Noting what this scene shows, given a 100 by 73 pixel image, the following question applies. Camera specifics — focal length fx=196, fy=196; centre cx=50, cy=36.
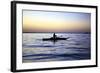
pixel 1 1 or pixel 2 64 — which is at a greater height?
pixel 1 1

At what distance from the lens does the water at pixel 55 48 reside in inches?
57.4

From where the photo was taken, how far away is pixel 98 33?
1662 millimetres

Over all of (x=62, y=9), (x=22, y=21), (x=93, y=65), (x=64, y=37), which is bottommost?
(x=93, y=65)

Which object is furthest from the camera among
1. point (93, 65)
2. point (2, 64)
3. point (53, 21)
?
point (93, 65)

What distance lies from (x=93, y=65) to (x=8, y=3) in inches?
33.4

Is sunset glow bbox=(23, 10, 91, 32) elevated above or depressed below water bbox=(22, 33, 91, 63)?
above

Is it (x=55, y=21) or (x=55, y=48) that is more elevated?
(x=55, y=21)

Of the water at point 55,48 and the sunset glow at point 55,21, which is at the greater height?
the sunset glow at point 55,21

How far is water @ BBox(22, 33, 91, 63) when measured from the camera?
4.78ft

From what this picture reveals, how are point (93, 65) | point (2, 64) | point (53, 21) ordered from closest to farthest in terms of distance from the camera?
point (2, 64)
point (53, 21)
point (93, 65)

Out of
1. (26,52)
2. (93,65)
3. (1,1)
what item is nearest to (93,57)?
(93,65)

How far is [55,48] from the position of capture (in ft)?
5.01

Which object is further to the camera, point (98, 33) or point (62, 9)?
point (98, 33)

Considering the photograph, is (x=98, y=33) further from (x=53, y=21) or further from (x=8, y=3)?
(x=8, y=3)
